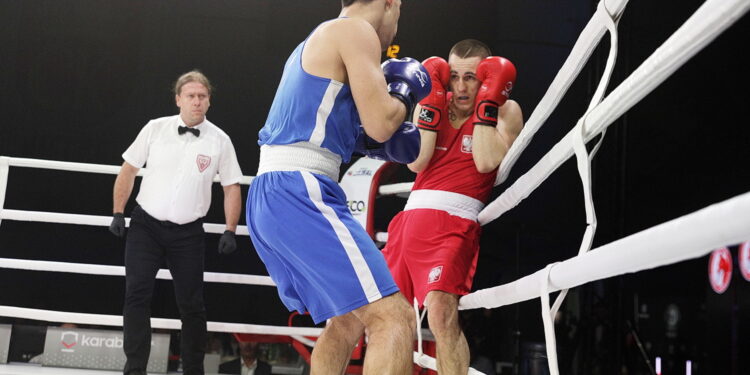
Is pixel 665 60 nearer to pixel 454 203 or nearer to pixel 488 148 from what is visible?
pixel 488 148

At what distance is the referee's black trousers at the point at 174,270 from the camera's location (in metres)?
3.02

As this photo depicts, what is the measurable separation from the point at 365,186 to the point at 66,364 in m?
1.71

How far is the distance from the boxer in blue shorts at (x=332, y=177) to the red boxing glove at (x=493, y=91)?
0.59 m

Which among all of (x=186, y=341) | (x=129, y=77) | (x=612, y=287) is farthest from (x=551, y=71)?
→ (x=186, y=341)

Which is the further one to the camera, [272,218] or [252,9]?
[252,9]

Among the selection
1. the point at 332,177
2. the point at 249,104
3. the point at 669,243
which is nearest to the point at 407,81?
the point at 332,177

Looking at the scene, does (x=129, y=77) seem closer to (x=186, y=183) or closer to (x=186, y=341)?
(x=186, y=183)

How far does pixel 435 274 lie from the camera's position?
2.35 metres

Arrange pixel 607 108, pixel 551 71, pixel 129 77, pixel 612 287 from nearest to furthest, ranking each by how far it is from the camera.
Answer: pixel 607 108
pixel 612 287
pixel 129 77
pixel 551 71

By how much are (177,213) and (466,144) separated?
4.62ft

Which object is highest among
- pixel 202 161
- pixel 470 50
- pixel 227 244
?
pixel 470 50

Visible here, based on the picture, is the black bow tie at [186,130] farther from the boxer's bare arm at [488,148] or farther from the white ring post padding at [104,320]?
the boxer's bare arm at [488,148]

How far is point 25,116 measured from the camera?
16.5 ft

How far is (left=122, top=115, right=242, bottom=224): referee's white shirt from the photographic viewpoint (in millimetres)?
3170
